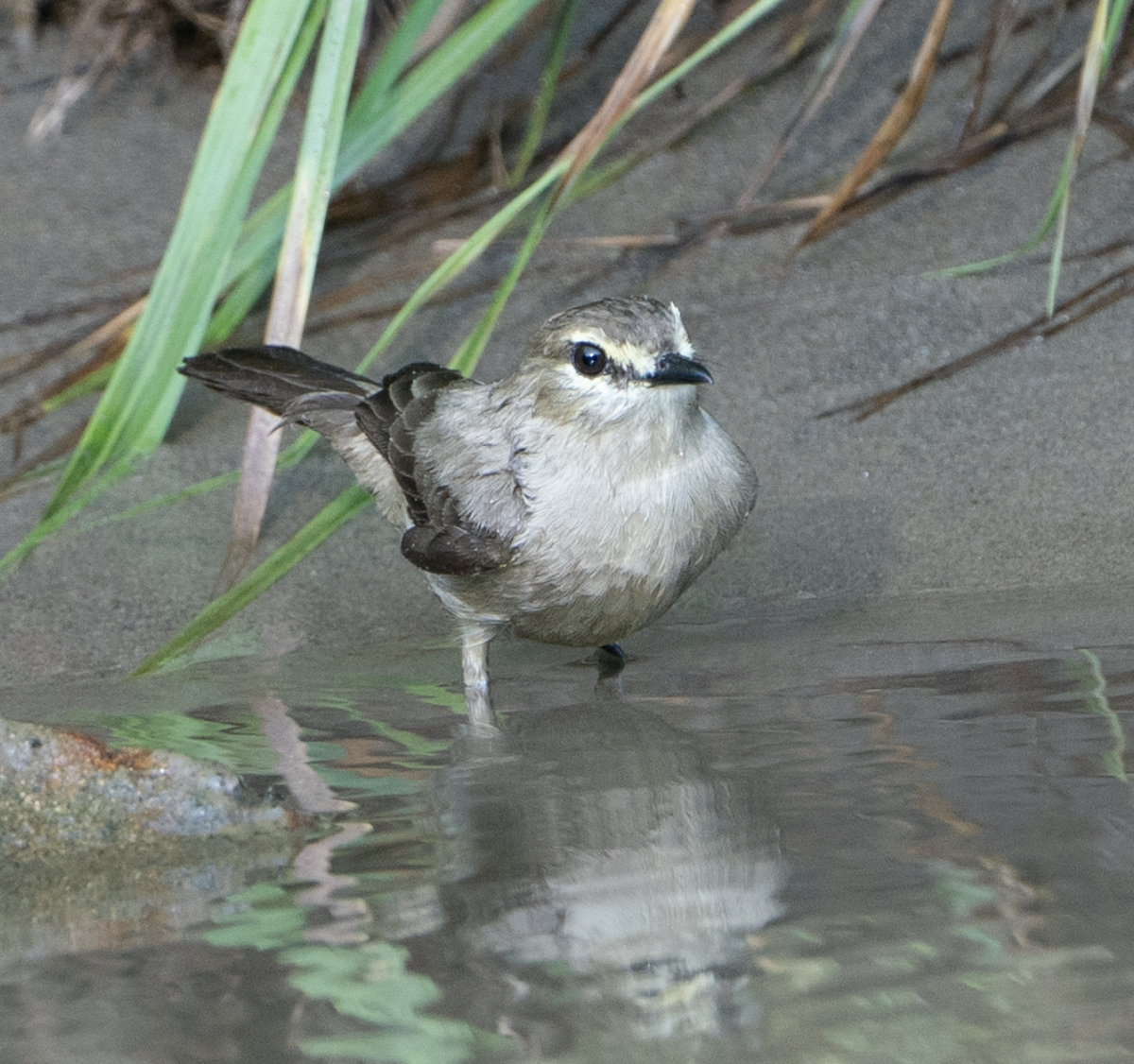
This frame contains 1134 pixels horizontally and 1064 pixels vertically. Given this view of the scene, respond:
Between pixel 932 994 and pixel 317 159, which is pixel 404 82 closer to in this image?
pixel 317 159

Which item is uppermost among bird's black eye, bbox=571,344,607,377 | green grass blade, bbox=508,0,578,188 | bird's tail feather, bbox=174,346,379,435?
green grass blade, bbox=508,0,578,188

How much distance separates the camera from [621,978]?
203 cm

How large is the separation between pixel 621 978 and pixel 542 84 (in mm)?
4463

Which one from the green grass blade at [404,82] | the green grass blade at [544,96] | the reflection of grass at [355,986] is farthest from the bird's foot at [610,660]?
the green grass blade at [544,96]

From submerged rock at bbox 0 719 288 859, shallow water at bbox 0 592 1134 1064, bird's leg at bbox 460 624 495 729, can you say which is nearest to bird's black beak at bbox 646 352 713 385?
shallow water at bbox 0 592 1134 1064

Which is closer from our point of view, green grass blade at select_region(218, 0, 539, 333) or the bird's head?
the bird's head

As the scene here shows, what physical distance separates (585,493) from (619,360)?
0.34 meters

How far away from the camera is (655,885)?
Result: 232cm

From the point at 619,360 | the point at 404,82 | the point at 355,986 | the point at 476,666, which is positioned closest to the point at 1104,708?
the point at 619,360

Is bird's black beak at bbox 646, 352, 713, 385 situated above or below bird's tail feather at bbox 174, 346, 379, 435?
below

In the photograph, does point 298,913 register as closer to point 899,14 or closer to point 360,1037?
point 360,1037

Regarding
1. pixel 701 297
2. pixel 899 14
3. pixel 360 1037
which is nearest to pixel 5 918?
pixel 360 1037

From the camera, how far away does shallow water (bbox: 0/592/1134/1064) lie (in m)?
1.92

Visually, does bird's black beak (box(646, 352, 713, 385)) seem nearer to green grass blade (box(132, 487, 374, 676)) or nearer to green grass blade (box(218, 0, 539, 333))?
green grass blade (box(132, 487, 374, 676))
